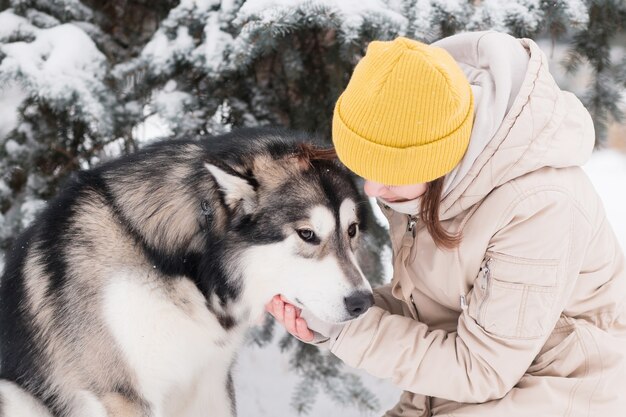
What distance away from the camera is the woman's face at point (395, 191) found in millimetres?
1936

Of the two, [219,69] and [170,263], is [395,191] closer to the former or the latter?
[170,263]

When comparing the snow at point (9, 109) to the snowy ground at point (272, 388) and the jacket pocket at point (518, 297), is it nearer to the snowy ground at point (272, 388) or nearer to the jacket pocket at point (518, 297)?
the snowy ground at point (272, 388)

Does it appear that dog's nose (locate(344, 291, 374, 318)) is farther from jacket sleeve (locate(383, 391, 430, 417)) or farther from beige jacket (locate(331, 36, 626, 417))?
jacket sleeve (locate(383, 391, 430, 417))

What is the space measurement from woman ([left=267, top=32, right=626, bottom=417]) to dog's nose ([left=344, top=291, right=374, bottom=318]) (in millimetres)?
74

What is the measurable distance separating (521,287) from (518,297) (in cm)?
3

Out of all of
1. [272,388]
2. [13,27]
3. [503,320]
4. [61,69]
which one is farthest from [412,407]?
[13,27]

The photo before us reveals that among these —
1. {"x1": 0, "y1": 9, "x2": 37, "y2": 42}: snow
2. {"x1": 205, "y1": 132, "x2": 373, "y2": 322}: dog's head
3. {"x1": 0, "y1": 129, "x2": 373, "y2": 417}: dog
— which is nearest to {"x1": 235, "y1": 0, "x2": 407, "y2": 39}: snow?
{"x1": 0, "y1": 129, "x2": 373, "y2": 417}: dog

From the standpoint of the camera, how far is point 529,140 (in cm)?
180

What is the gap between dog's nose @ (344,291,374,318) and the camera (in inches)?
80.0

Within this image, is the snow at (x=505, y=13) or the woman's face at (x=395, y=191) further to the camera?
the snow at (x=505, y=13)

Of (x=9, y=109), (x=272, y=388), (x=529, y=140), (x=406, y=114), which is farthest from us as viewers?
(x=272, y=388)

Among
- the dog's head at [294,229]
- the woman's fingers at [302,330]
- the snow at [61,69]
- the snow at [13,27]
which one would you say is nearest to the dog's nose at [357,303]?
the dog's head at [294,229]

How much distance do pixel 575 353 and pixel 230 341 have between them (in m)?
1.13

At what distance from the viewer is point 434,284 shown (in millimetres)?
2119
